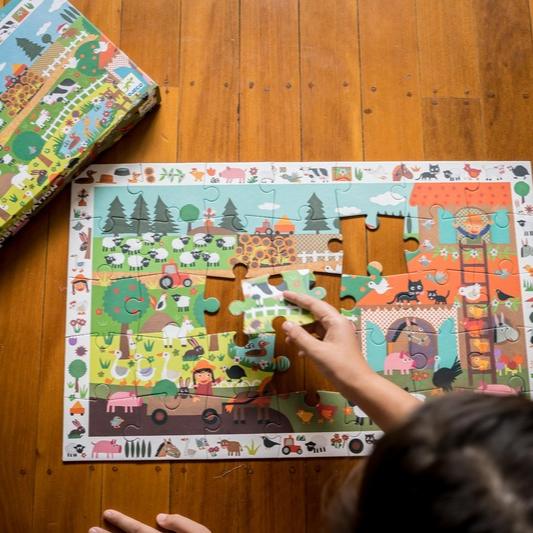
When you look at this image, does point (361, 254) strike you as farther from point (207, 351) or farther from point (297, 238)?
point (207, 351)

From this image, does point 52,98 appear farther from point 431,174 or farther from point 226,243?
point 431,174

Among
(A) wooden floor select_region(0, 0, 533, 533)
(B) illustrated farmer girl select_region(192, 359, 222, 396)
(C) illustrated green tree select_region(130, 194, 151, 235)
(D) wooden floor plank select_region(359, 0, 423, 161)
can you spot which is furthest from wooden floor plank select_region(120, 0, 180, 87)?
(B) illustrated farmer girl select_region(192, 359, 222, 396)

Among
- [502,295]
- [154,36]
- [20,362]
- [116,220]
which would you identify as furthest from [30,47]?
[502,295]

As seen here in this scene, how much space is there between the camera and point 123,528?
→ 3.59ft

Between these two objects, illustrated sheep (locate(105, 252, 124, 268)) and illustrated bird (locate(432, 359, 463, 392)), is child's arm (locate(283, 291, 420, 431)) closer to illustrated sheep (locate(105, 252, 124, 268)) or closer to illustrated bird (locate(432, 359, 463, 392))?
illustrated bird (locate(432, 359, 463, 392))

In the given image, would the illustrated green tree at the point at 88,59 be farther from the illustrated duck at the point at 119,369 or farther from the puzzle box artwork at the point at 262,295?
the illustrated duck at the point at 119,369

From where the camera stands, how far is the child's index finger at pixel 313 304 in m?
1.07

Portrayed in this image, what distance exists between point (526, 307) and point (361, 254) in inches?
12.9

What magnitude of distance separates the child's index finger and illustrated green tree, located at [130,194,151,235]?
0.31 metres

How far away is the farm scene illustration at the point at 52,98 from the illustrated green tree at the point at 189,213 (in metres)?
0.20

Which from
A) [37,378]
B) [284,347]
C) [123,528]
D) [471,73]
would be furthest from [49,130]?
[471,73]

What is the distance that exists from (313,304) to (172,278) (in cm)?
28

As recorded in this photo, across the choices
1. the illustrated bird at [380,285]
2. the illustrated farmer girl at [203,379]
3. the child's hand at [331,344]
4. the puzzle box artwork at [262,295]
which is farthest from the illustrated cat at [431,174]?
the illustrated farmer girl at [203,379]

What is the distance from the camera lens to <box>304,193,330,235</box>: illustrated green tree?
117cm
